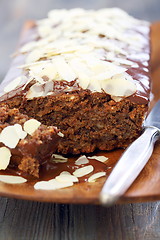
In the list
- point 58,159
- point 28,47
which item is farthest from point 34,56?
point 58,159

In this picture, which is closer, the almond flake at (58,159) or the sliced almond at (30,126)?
the sliced almond at (30,126)

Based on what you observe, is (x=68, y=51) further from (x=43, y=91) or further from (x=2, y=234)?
(x=2, y=234)

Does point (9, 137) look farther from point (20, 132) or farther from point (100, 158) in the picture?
point (100, 158)

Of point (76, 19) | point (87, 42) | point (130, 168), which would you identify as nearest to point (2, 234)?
point (130, 168)

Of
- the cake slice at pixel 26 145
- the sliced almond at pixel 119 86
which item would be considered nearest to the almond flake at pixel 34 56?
the sliced almond at pixel 119 86

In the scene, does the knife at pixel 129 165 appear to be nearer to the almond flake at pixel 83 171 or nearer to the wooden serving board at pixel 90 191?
the wooden serving board at pixel 90 191

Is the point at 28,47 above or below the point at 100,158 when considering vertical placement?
above

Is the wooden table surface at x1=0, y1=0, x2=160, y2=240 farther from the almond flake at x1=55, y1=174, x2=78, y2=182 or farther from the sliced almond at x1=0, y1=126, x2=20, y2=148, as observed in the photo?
the sliced almond at x1=0, y1=126, x2=20, y2=148

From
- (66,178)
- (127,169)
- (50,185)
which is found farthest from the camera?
(66,178)
